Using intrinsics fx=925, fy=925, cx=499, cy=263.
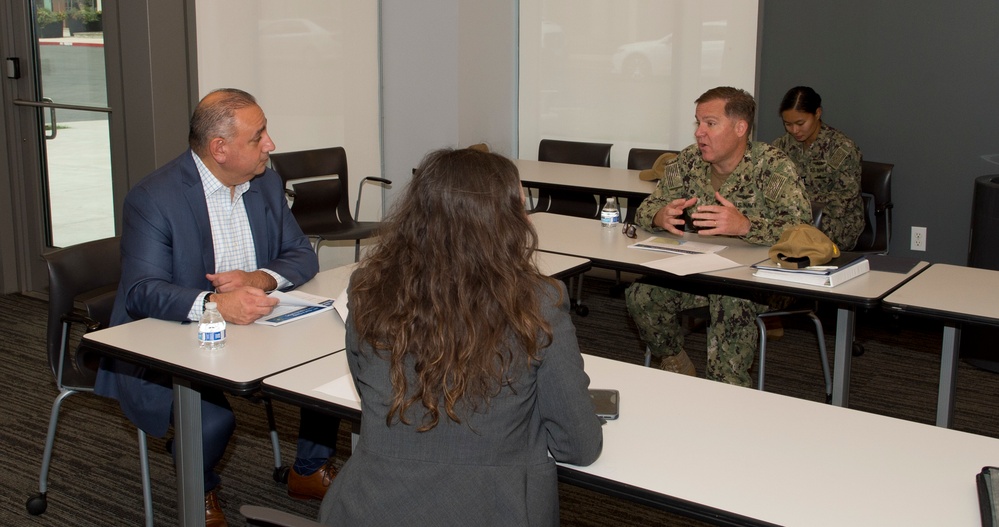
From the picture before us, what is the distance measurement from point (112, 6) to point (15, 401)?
215cm

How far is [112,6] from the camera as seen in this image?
16.3 feet

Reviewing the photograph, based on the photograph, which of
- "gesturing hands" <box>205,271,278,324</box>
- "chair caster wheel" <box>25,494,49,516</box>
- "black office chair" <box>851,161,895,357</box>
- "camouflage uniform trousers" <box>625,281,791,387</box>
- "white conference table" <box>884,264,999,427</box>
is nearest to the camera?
"gesturing hands" <box>205,271,278,324</box>

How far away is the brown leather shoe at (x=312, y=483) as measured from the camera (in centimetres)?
320

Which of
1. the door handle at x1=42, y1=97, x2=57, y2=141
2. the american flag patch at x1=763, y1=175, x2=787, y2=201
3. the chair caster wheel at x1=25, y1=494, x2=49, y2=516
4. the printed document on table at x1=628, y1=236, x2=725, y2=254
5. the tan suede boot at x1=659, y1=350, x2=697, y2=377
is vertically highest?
the door handle at x1=42, y1=97, x2=57, y2=141

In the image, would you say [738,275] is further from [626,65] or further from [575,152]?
[626,65]

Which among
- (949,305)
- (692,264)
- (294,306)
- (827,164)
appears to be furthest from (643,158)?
(294,306)

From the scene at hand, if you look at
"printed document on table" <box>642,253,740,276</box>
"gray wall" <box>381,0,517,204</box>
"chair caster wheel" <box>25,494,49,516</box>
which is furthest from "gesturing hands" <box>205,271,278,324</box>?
"gray wall" <box>381,0,517,204</box>

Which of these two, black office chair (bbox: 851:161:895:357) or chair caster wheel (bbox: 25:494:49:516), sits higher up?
black office chair (bbox: 851:161:895:357)

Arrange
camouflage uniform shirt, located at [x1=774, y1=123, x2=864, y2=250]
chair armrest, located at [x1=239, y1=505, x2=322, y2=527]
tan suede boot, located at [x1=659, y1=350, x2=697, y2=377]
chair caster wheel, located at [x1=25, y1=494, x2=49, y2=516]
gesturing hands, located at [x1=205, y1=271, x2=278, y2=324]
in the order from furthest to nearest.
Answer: camouflage uniform shirt, located at [x1=774, y1=123, x2=864, y2=250] → tan suede boot, located at [x1=659, y1=350, x2=697, y2=377] → chair caster wheel, located at [x1=25, y1=494, x2=49, y2=516] → gesturing hands, located at [x1=205, y1=271, x2=278, y2=324] → chair armrest, located at [x1=239, y1=505, x2=322, y2=527]

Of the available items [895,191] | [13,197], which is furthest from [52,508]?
[895,191]

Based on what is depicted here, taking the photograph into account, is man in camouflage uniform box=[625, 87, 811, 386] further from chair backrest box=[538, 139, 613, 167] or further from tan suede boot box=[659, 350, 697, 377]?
chair backrest box=[538, 139, 613, 167]

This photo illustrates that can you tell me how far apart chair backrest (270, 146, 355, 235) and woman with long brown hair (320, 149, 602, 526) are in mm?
3601

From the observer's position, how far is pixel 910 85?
18.6 ft

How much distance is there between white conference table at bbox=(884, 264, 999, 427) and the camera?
9.23 ft
